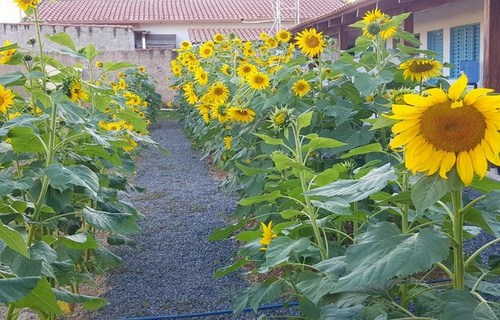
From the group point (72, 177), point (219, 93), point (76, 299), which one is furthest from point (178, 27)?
point (76, 299)

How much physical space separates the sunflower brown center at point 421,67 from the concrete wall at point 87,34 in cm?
1463

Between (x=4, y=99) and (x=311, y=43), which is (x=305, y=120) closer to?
(x=4, y=99)

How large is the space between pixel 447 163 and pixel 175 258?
2.78 meters

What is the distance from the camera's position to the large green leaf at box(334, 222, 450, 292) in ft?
3.24

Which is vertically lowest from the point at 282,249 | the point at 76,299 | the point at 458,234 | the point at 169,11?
the point at 76,299

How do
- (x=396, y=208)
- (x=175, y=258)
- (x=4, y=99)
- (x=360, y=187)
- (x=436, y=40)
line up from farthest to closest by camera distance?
(x=436, y=40) → (x=175, y=258) → (x=4, y=99) → (x=396, y=208) → (x=360, y=187)

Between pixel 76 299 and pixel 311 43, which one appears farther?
pixel 311 43

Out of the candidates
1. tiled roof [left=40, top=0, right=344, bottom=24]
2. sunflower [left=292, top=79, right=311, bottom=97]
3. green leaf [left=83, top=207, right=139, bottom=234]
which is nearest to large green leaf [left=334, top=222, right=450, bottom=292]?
green leaf [left=83, top=207, right=139, bottom=234]

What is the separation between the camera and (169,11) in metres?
21.0

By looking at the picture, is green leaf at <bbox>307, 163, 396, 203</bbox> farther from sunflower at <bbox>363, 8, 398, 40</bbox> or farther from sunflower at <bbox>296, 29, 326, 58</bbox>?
sunflower at <bbox>296, 29, 326, 58</bbox>

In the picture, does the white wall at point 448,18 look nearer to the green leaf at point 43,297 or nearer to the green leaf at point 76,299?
the green leaf at point 76,299

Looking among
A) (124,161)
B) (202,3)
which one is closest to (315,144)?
(124,161)

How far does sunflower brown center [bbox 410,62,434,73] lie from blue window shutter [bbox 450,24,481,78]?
4.51 meters

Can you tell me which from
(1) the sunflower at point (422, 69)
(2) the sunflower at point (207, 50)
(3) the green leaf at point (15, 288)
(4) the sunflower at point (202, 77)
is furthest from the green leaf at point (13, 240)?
(2) the sunflower at point (207, 50)
